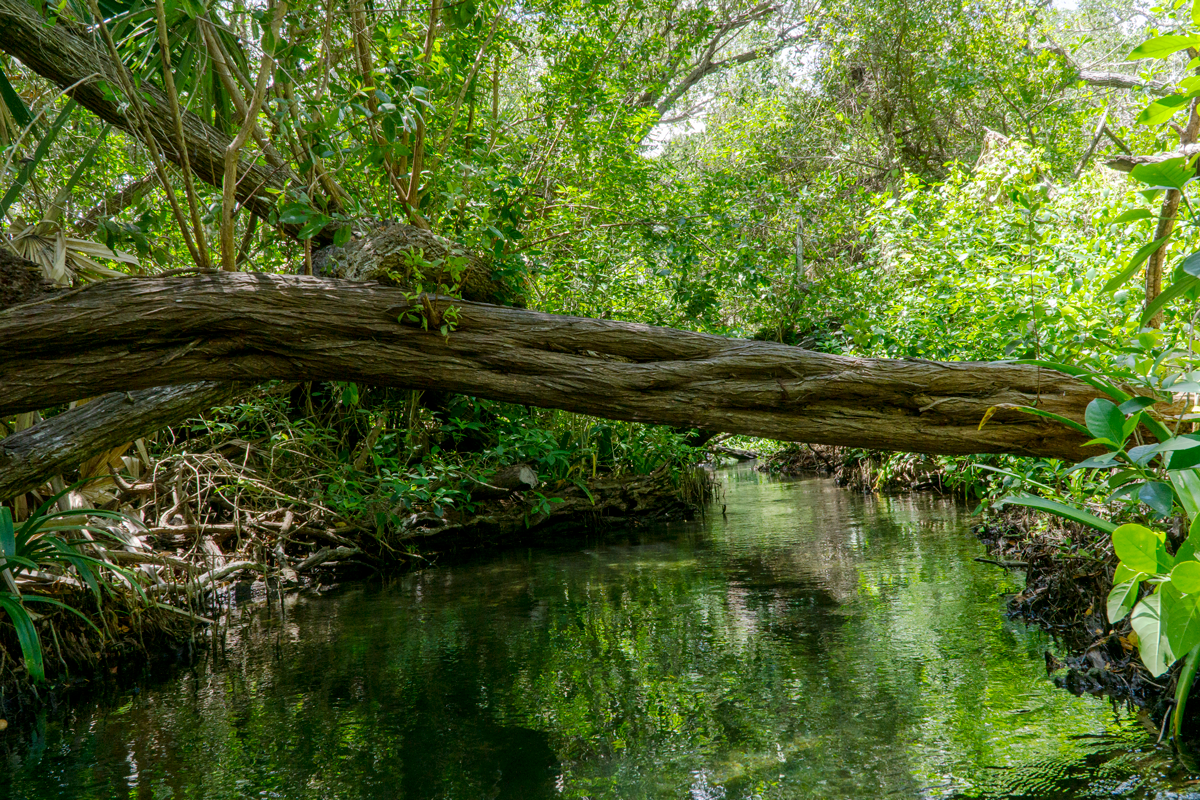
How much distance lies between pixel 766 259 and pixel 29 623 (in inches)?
225

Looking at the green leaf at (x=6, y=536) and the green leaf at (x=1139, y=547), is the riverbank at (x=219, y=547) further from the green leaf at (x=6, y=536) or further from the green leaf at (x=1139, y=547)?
the green leaf at (x=1139, y=547)

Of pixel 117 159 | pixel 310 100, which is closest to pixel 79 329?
pixel 310 100

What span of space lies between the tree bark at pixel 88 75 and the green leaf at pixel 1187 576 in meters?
3.36

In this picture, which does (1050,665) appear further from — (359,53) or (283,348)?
(359,53)

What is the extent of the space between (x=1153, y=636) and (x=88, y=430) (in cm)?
409

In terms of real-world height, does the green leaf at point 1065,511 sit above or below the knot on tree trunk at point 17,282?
below

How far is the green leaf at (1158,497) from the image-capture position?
6.35 feet

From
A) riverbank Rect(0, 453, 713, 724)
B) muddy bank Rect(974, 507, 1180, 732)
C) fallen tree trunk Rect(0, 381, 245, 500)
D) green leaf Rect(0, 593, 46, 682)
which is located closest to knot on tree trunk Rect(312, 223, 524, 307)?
fallen tree trunk Rect(0, 381, 245, 500)

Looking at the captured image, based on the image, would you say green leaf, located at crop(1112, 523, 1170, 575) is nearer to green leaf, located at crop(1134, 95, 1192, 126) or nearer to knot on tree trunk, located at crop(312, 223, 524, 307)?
green leaf, located at crop(1134, 95, 1192, 126)

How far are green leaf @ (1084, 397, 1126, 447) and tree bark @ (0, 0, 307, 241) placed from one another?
3141mm

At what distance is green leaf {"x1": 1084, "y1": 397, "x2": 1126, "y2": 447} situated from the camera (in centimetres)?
214

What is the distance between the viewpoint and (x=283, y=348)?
281 centimetres

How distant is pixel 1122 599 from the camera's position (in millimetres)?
2100

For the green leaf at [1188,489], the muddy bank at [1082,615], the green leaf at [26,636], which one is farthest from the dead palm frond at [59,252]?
the muddy bank at [1082,615]
